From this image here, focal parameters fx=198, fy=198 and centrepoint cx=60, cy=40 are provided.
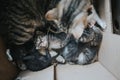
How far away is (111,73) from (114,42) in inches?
11.5

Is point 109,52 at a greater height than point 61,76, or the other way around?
point 109,52

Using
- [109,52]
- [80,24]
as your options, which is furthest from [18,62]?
[109,52]

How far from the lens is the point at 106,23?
78.6 inches

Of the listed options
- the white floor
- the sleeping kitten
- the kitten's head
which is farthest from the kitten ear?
the white floor

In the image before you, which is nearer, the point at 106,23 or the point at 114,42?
the point at 114,42

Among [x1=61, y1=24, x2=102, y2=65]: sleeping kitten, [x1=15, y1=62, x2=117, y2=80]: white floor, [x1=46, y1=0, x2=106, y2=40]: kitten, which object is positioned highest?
[x1=46, y1=0, x2=106, y2=40]: kitten

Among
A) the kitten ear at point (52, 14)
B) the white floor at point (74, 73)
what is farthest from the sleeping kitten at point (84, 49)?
the kitten ear at point (52, 14)

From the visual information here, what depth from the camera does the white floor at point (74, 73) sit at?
1.79 m

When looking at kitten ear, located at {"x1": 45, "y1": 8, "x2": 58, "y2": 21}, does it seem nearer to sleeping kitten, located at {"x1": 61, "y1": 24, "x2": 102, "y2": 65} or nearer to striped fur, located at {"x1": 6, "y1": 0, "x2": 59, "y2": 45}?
striped fur, located at {"x1": 6, "y1": 0, "x2": 59, "y2": 45}

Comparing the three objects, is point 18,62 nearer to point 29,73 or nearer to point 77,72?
point 29,73

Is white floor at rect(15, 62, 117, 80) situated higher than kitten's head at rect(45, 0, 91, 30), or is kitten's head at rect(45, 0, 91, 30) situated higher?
kitten's head at rect(45, 0, 91, 30)

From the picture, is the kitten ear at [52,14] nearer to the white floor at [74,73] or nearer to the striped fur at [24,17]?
the striped fur at [24,17]

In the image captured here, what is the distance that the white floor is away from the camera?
179 cm

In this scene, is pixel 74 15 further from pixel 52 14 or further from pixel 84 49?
pixel 84 49
